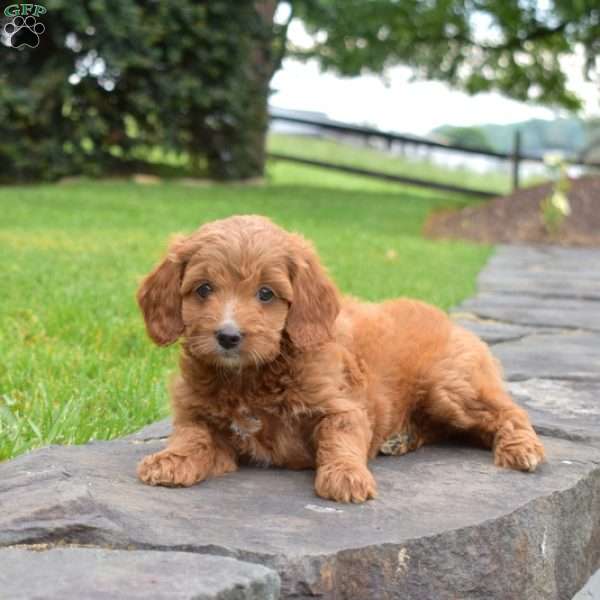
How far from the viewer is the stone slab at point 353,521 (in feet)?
8.73

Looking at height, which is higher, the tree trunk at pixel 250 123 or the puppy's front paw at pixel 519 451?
the tree trunk at pixel 250 123

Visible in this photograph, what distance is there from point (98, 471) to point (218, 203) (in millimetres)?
12272

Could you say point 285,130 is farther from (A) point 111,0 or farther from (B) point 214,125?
(A) point 111,0

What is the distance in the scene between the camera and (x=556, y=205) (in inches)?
603

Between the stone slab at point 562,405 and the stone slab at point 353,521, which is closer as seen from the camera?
the stone slab at point 353,521

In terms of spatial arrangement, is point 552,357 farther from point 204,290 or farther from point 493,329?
point 204,290

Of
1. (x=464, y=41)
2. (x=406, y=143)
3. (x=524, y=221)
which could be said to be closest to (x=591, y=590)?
(x=524, y=221)

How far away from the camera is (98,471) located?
128 inches

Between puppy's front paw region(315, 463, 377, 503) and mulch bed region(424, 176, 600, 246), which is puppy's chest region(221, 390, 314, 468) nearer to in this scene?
puppy's front paw region(315, 463, 377, 503)

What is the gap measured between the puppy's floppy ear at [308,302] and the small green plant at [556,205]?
1231 cm

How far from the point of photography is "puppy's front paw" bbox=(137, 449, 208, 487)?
3186 mm

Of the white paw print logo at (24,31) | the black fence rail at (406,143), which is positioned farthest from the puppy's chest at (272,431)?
the black fence rail at (406,143)

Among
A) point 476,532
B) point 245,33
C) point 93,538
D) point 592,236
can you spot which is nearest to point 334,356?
point 476,532

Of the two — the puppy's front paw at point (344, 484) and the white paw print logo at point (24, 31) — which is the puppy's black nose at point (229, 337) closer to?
the puppy's front paw at point (344, 484)
